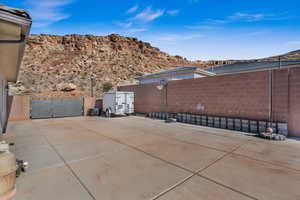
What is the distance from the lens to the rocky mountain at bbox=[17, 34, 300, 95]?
26.6 m

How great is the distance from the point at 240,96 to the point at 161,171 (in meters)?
6.78

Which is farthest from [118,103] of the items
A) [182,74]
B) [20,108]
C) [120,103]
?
[20,108]

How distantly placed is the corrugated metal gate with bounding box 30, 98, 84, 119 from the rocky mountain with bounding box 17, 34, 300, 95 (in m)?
10.9

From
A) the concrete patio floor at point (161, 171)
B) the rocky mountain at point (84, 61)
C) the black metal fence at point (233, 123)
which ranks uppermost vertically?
the rocky mountain at point (84, 61)

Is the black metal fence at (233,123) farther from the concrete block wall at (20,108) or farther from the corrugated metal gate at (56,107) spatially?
the concrete block wall at (20,108)

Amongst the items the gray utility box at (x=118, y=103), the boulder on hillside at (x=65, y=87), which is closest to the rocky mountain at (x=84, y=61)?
the boulder on hillside at (x=65, y=87)

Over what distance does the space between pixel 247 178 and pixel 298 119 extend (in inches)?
213

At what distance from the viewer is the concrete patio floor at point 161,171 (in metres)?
2.47

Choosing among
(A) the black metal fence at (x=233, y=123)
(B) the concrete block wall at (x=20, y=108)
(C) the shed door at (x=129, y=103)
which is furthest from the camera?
(C) the shed door at (x=129, y=103)

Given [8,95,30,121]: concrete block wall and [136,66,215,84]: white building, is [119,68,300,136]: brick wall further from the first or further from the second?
[8,95,30,121]: concrete block wall

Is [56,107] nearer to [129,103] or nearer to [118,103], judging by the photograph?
[118,103]

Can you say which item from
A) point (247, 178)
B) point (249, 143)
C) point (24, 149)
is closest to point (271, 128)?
point (249, 143)

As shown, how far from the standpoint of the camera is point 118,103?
43.1 ft

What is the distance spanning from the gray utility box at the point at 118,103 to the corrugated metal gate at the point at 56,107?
307cm
